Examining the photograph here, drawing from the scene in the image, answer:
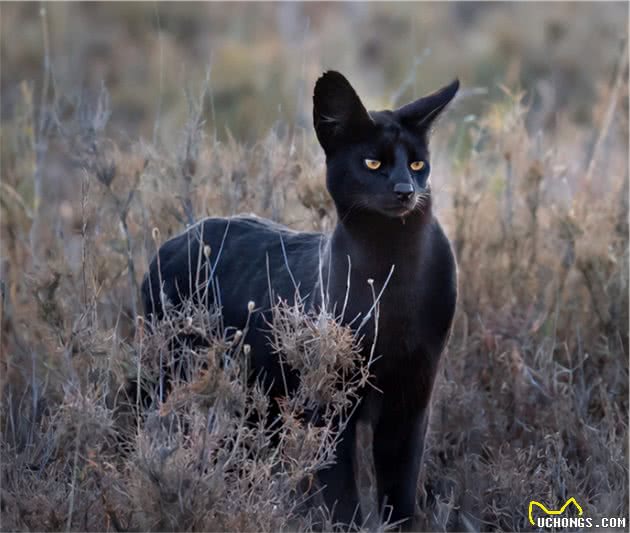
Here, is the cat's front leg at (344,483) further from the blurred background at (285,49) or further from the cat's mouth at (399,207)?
the blurred background at (285,49)

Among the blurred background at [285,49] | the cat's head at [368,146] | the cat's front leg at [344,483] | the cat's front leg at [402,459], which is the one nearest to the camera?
the cat's head at [368,146]

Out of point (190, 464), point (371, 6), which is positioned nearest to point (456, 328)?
point (190, 464)

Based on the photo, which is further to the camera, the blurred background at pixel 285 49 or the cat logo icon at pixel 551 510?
the blurred background at pixel 285 49

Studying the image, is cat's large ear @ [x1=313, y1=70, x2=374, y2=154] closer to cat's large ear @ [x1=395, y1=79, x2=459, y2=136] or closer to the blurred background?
cat's large ear @ [x1=395, y1=79, x2=459, y2=136]

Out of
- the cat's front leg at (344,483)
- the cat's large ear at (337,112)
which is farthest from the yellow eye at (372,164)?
the cat's front leg at (344,483)

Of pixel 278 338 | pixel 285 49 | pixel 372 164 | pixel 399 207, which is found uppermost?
pixel 372 164

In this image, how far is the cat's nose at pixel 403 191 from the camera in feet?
11.5

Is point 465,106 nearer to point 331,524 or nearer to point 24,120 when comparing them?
point 24,120

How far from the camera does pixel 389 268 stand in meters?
3.74

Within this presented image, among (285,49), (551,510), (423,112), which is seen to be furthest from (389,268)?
(285,49)

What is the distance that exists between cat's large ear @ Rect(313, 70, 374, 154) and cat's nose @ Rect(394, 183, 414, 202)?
0.31m

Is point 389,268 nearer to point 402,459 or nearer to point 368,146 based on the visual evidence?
point 368,146

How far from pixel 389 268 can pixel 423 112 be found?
0.54 metres

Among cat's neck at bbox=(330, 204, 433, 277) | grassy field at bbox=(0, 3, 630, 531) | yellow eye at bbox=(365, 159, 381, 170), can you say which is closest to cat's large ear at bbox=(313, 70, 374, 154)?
yellow eye at bbox=(365, 159, 381, 170)
